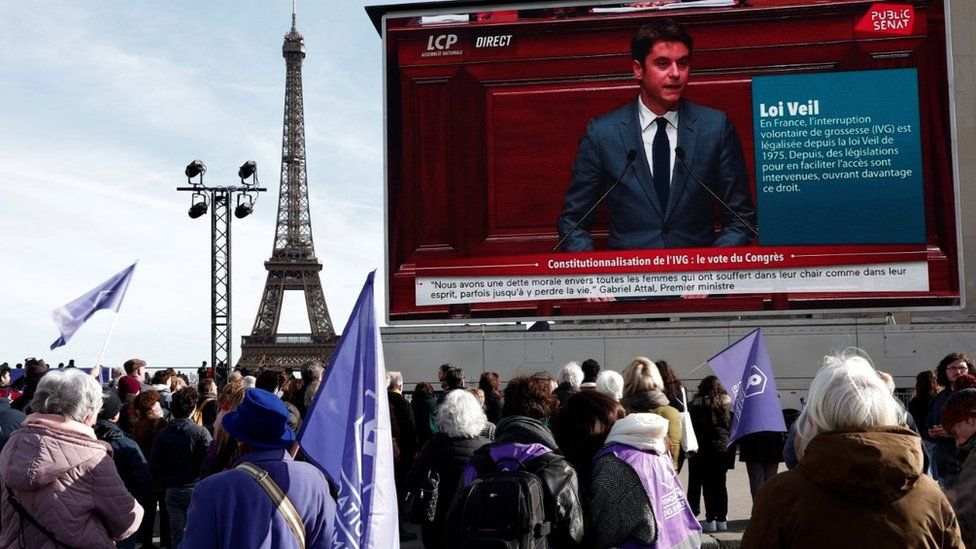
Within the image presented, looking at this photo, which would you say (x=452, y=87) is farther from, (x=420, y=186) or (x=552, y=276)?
(x=552, y=276)

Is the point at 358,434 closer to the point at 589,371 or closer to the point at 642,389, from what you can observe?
the point at 642,389

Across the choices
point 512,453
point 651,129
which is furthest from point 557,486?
point 651,129

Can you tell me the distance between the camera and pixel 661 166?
1662 cm

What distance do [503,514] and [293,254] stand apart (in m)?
56.9

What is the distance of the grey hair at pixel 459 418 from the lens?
534cm

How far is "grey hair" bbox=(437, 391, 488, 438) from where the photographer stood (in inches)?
210

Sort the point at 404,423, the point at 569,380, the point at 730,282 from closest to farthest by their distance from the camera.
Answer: the point at 569,380 < the point at 404,423 < the point at 730,282

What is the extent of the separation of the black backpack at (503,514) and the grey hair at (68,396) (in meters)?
1.63

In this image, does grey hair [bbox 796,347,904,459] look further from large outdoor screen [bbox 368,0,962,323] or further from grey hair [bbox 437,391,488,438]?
large outdoor screen [bbox 368,0,962,323]

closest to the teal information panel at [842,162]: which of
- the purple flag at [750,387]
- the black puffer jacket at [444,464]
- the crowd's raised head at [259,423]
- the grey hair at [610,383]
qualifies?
the purple flag at [750,387]

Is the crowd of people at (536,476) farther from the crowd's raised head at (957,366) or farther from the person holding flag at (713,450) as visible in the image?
the person holding flag at (713,450)

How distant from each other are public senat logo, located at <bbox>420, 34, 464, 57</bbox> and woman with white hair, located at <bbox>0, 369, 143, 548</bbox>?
1362cm

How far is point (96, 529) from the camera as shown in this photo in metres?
4.32

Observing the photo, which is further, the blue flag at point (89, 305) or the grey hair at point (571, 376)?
the blue flag at point (89, 305)
